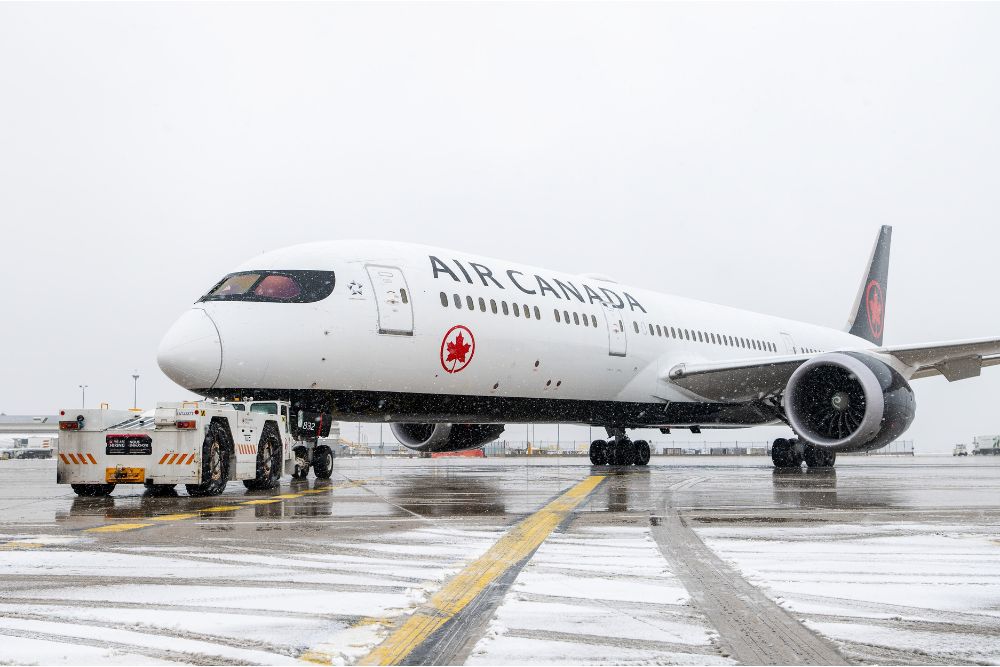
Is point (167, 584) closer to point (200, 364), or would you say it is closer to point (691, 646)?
point (691, 646)

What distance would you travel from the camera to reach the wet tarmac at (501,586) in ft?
11.1

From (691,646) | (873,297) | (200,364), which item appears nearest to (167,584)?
(691,646)

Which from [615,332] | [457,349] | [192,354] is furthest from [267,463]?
[615,332]

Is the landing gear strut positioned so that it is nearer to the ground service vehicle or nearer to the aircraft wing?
the aircraft wing

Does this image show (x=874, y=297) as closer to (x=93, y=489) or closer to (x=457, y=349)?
(x=457, y=349)

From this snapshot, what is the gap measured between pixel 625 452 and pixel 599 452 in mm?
673

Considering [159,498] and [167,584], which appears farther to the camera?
[159,498]

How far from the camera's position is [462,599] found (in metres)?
4.30

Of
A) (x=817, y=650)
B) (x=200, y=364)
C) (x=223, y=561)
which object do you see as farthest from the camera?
(x=200, y=364)

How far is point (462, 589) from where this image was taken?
180 inches

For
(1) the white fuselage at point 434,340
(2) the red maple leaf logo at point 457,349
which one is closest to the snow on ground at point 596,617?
(1) the white fuselage at point 434,340

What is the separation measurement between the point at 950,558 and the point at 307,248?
10.4 m

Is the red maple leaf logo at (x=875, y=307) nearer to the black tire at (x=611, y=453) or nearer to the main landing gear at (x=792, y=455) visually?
the main landing gear at (x=792, y=455)

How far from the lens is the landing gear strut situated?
23.2 m
